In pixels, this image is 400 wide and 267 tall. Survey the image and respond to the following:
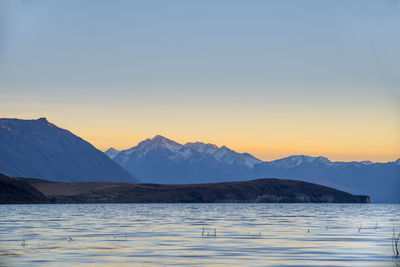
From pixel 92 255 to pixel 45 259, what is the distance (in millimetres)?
3534

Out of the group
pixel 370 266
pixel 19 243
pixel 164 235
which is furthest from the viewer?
pixel 164 235

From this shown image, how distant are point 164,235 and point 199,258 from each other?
21.4m

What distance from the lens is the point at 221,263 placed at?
38750 mm

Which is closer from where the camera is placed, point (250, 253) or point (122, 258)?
point (122, 258)

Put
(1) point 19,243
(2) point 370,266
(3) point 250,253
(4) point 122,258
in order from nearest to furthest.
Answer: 1. (2) point 370,266
2. (4) point 122,258
3. (3) point 250,253
4. (1) point 19,243

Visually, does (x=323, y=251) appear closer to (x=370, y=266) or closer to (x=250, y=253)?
(x=250, y=253)

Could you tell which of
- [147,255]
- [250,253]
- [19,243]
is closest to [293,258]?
[250,253]

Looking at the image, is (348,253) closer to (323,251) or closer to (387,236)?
(323,251)

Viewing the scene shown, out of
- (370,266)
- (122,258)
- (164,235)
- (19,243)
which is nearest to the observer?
(370,266)

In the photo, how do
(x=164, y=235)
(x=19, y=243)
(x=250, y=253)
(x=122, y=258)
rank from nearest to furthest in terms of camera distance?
(x=122, y=258) < (x=250, y=253) < (x=19, y=243) < (x=164, y=235)

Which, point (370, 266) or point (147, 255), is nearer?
point (370, 266)

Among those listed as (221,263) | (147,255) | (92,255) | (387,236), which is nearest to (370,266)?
(221,263)

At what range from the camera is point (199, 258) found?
136 feet

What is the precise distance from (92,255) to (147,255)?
344cm
